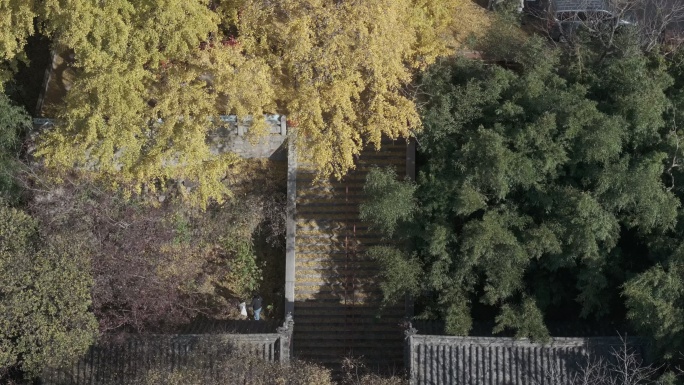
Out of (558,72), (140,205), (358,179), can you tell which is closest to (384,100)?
(358,179)

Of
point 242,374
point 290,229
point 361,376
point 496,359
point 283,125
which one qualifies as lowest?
point 361,376

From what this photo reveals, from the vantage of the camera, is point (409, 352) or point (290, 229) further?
point (290, 229)

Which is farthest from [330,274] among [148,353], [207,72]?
[207,72]

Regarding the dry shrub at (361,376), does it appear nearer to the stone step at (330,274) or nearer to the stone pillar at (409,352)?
the stone pillar at (409,352)

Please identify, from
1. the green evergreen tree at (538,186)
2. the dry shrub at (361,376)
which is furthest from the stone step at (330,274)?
the dry shrub at (361,376)

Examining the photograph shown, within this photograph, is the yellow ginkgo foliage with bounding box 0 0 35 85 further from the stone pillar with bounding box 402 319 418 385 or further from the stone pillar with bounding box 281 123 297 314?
the stone pillar with bounding box 402 319 418 385

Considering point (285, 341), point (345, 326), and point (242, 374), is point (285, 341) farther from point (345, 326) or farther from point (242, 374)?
point (345, 326)
